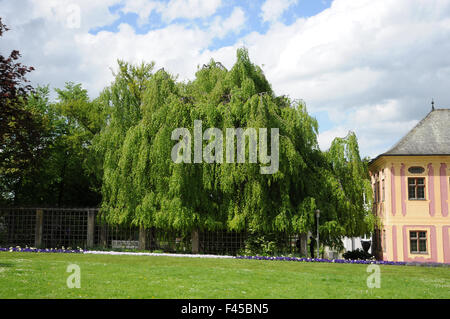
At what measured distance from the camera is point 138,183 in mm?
22359

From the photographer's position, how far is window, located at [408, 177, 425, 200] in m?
23.2

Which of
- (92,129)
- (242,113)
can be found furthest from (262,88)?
(92,129)

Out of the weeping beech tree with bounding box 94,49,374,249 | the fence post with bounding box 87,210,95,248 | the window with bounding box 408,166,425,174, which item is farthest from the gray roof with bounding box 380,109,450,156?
the fence post with bounding box 87,210,95,248

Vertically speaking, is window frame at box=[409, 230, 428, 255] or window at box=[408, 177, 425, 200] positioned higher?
window at box=[408, 177, 425, 200]

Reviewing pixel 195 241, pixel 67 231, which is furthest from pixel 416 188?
pixel 67 231

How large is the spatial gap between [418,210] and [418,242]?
1.68 metres

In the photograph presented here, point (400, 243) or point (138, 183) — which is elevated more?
point (138, 183)

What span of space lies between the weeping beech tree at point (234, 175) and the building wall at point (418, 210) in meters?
1.58

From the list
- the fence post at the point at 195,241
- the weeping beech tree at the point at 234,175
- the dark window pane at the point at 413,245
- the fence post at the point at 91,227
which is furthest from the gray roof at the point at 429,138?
the fence post at the point at 91,227

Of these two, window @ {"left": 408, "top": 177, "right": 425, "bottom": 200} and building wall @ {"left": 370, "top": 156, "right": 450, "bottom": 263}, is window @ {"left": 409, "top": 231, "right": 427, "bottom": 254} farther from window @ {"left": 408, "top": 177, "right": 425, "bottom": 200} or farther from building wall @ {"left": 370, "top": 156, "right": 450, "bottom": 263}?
window @ {"left": 408, "top": 177, "right": 425, "bottom": 200}

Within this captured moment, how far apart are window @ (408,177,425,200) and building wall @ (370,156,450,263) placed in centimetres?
24

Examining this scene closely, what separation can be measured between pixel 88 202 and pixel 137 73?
988cm

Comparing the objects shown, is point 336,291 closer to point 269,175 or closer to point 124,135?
point 269,175

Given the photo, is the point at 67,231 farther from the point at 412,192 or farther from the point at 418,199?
the point at 418,199
